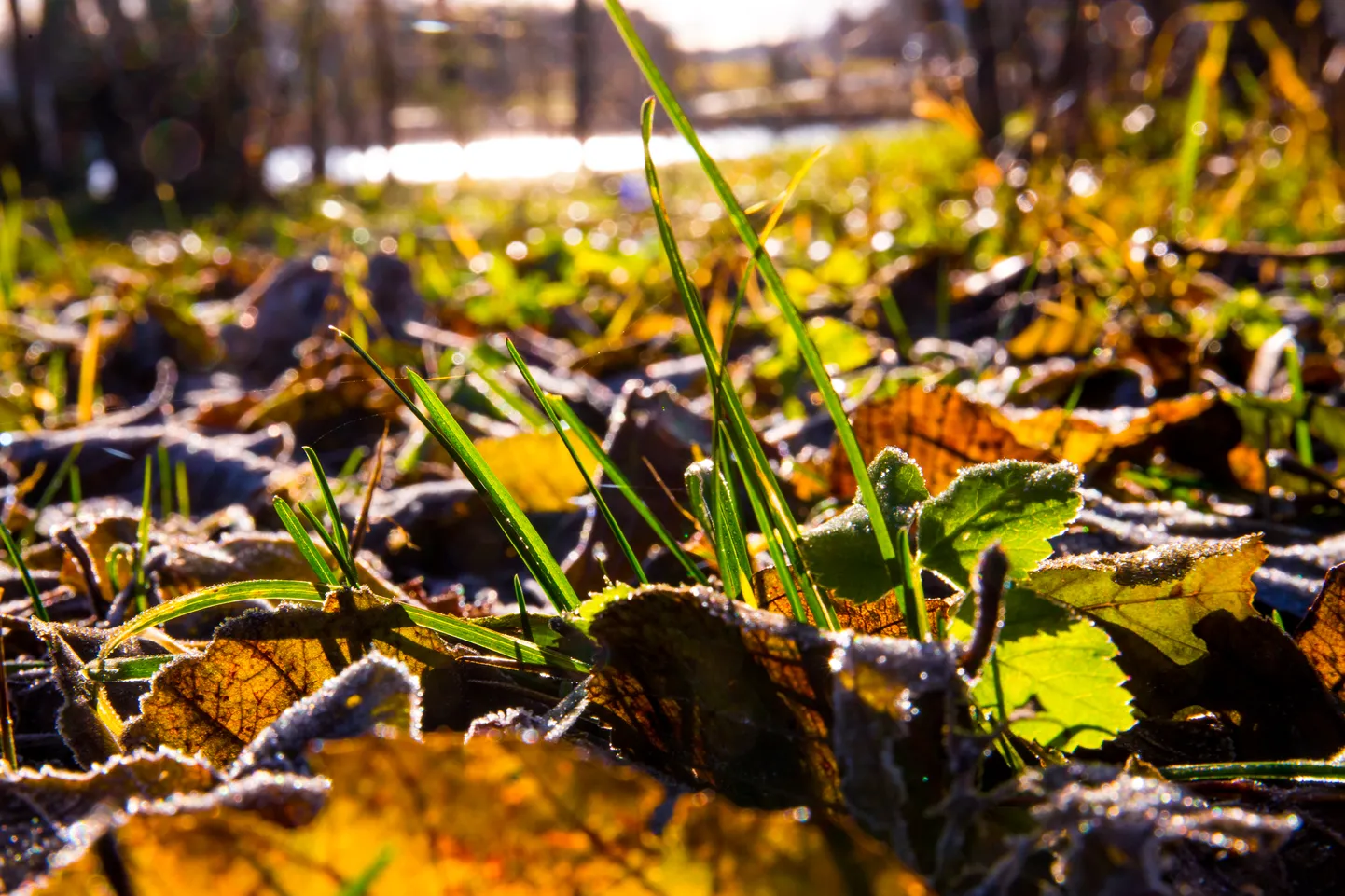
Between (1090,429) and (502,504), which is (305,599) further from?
(1090,429)

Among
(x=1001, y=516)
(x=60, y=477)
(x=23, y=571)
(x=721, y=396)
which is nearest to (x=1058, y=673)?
(x=1001, y=516)

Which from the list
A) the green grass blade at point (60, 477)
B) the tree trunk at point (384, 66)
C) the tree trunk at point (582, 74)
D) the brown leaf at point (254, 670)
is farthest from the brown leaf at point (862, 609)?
the tree trunk at point (384, 66)

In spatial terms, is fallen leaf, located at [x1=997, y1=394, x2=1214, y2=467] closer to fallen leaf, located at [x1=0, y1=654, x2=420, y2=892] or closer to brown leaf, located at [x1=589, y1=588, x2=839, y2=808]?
brown leaf, located at [x1=589, y1=588, x2=839, y2=808]

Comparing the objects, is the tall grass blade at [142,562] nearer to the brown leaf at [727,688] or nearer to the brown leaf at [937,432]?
the brown leaf at [727,688]

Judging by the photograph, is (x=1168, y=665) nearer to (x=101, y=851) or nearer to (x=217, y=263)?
(x=101, y=851)

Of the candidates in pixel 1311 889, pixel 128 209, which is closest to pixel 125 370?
pixel 1311 889

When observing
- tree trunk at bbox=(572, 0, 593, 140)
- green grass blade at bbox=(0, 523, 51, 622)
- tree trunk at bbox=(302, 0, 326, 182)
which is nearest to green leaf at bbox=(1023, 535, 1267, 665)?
green grass blade at bbox=(0, 523, 51, 622)
